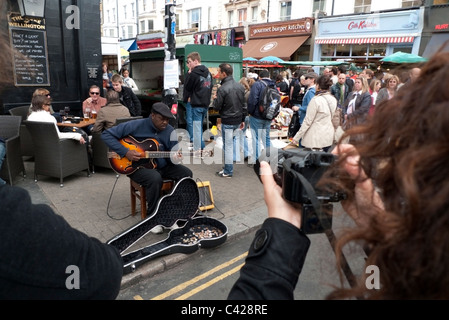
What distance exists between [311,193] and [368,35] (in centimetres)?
2030

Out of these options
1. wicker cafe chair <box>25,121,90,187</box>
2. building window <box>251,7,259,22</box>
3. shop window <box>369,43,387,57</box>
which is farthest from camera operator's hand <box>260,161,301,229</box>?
building window <box>251,7,259,22</box>

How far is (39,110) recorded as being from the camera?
5445 mm

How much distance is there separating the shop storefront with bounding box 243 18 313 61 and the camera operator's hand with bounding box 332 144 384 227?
21.9m

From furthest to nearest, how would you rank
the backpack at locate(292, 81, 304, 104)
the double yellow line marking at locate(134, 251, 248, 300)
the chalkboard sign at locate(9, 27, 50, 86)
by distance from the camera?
1. the backpack at locate(292, 81, 304, 104)
2. the chalkboard sign at locate(9, 27, 50, 86)
3. the double yellow line marking at locate(134, 251, 248, 300)

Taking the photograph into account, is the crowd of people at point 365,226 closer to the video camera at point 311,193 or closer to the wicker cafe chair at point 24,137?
the video camera at point 311,193

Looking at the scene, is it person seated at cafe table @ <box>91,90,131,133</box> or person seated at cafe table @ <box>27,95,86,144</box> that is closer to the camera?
person seated at cafe table @ <box>27,95,86,144</box>

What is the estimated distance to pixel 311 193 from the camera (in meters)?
1.00

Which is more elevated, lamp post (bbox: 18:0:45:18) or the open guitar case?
lamp post (bbox: 18:0:45:18)

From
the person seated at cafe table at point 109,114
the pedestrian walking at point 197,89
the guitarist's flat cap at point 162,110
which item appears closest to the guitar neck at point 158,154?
the guitarist's flat cap at point 162,110

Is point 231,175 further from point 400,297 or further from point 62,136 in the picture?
point 400,297

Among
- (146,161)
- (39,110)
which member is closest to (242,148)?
(146,161)

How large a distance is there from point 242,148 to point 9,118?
444 cm

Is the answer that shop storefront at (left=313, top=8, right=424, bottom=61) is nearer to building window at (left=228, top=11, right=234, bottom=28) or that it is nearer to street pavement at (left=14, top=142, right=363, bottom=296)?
building window at (left=228, top=11, right=234, bottom=28)

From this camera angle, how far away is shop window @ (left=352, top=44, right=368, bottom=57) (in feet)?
63.2
